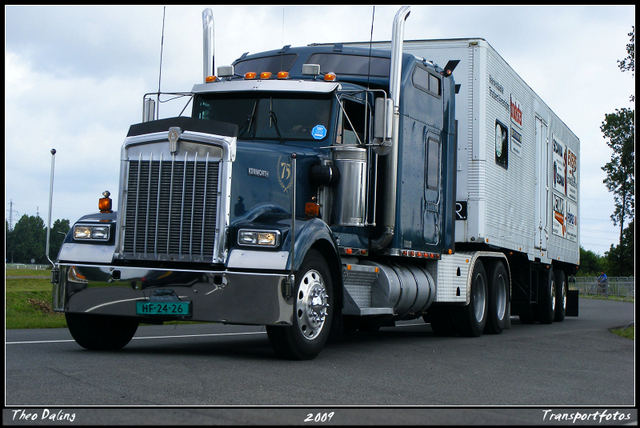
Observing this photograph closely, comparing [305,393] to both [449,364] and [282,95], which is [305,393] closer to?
[449,364]

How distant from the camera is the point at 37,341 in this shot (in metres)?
10.3

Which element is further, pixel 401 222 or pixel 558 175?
pixel 558 175

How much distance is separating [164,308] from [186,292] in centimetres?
26

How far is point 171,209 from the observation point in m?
8.31

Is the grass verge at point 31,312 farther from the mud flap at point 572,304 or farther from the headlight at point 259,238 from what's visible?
the mud flap at point 572,304

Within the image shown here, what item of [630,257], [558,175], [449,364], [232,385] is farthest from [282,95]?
[630,257]

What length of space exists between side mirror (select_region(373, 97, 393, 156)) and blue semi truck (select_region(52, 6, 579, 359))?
0.05ft

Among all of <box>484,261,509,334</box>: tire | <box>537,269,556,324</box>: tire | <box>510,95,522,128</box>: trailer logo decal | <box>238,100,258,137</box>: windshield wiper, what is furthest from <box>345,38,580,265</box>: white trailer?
<box>238,100,258,137</box>: windshield wiper

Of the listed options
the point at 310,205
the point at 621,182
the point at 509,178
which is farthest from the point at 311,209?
the point at 621,182

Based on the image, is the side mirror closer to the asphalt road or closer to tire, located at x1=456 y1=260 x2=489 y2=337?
the asphalt road

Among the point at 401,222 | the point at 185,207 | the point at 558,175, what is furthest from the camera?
the point at 558,175

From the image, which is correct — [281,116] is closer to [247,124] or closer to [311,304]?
[247,124]

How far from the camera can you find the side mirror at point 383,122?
9.55 metres

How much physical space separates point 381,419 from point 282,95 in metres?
5.57
